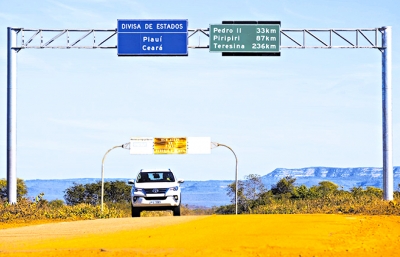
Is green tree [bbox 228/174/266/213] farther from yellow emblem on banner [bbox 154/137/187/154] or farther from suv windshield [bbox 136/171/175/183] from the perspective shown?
suv windshield [bbox 136/171/175/183]

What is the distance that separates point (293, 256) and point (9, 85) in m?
21.7

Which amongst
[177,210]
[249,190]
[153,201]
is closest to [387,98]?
[177,210]

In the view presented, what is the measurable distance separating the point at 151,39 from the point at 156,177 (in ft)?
25.7

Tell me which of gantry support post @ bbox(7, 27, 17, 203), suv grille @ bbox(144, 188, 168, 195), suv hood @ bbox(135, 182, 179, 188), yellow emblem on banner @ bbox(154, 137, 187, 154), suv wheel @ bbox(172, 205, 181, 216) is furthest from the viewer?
yellow emblem on banner @ bbox(154, 137, 187, 154)

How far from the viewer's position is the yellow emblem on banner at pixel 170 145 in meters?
39.4

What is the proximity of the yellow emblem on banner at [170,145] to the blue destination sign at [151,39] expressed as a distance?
23.6ft

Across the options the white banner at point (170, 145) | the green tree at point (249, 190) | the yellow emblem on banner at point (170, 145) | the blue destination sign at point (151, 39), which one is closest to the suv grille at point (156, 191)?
the blue destination sign at point (151, 39)

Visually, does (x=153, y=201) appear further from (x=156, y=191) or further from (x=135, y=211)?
(x=135, y=211)

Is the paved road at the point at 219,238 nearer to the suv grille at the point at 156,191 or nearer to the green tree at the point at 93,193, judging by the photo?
the suv grille at the point at 156,191

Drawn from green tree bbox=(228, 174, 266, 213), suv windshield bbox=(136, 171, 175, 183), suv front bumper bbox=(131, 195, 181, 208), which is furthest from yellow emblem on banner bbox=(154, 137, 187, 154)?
green tree bbox=(228, 174, 266, 213)

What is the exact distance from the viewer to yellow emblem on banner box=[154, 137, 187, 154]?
39375 mm

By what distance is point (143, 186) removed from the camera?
28.2 meters

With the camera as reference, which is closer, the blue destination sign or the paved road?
the paved road

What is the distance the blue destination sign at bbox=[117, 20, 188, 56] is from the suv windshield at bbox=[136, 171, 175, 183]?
703 centimetres
